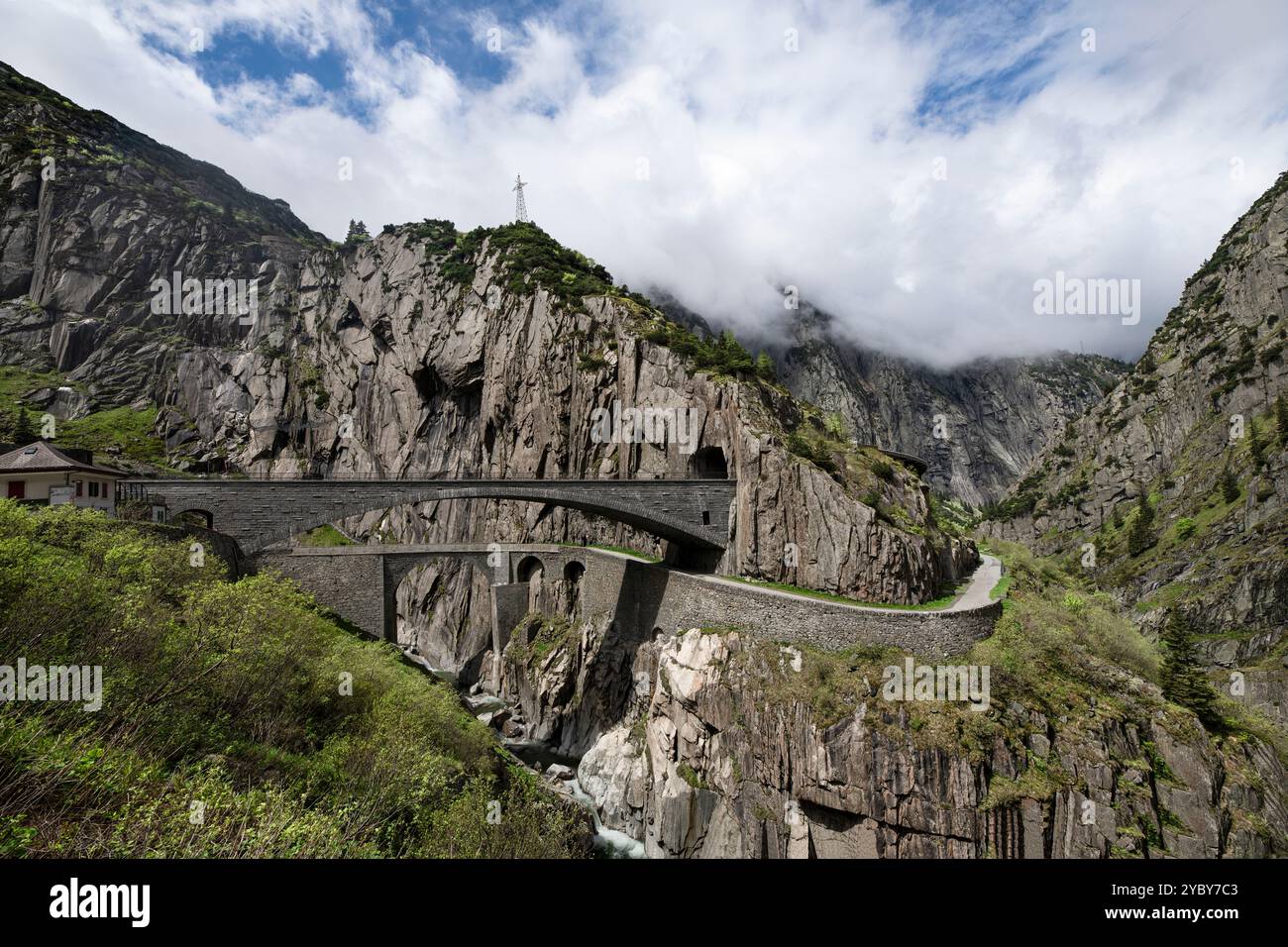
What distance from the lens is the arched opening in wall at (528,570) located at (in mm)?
52406

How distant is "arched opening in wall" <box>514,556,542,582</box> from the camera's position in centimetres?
5241

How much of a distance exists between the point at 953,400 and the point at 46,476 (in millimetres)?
193330

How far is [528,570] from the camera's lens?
176ft

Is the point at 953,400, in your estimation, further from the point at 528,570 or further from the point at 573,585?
the point at 528,570

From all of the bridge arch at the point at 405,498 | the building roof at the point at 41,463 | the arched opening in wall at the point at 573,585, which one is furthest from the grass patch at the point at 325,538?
the building roof at the point at 41,463

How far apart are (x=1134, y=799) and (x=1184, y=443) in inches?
3402

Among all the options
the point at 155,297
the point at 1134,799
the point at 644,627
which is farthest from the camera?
the point at 155,297

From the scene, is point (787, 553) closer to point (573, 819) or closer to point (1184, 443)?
point (573, 819)

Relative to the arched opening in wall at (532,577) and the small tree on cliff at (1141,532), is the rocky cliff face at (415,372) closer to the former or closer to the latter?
the arched opening in wall at (532,577)

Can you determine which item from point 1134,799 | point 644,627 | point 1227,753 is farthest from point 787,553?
point 1227,753

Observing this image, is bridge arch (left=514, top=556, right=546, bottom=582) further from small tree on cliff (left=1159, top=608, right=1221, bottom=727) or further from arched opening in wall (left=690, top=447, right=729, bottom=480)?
small tree on cliff (left=1159, top=608, right=1221, bottom=727)

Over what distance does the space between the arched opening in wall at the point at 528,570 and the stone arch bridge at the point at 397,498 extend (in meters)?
19.5

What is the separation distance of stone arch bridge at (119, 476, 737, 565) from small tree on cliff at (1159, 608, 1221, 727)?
73.4 feet
